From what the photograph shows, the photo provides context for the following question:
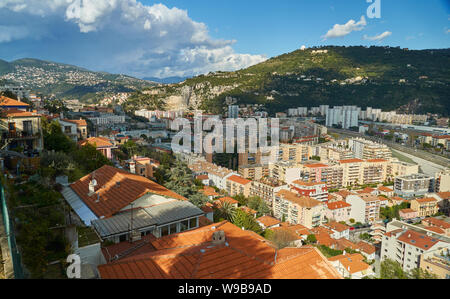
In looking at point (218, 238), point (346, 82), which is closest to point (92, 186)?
point (218, 238)

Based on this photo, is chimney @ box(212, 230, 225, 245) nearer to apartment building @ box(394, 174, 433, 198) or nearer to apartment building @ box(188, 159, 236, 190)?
apartment building @ box(188, 159, 236, 190)

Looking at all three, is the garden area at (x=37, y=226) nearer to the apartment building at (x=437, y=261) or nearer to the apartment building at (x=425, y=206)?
the apartment building at (x=437, y=261)

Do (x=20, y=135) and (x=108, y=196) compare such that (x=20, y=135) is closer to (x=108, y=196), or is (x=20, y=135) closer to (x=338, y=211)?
(x=108, y=196)

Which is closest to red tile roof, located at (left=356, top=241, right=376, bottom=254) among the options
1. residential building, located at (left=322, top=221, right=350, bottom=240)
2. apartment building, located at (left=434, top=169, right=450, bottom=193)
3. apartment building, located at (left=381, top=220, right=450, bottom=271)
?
apartment building, located at (left=381, top=220, right=450, bottom=271)

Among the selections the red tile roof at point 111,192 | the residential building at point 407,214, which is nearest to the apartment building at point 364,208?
the residential building at point 407,214

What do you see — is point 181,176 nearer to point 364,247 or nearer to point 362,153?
point 364,247

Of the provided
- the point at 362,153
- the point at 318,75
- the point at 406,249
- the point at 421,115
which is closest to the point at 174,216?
the point at 406,249
